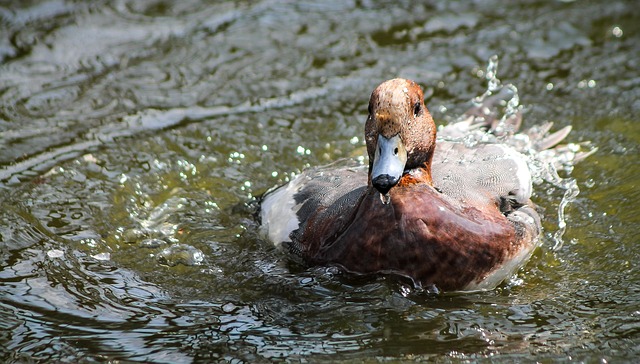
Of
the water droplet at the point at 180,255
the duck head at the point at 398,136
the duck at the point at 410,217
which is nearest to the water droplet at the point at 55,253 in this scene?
the water droplet at the point at 180,255

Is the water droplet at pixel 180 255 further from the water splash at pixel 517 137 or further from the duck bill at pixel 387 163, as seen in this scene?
the water splash at pixel 517 137

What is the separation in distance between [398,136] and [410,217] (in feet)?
1.30

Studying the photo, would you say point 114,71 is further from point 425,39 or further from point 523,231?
point 523,231

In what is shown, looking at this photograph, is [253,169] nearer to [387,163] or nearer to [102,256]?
[102,256]

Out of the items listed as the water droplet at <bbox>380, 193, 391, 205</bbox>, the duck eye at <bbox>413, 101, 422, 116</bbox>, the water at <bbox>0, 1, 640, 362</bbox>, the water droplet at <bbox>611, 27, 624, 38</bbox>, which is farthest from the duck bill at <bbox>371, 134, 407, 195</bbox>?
the water droplet at <bbox>611, 27, 624, 38</bbox>

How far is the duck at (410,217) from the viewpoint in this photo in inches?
152

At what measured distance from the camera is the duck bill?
143 inches

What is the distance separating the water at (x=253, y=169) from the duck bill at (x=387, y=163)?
609 millimetres

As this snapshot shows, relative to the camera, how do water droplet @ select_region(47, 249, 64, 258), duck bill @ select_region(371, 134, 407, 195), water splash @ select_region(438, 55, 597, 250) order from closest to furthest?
duck bill @ select_region(371, 134, 407, 195) → water droplet @ select_region(47, 249, 64, 258) → water splash @ select_region(438, 55, 597, 250)

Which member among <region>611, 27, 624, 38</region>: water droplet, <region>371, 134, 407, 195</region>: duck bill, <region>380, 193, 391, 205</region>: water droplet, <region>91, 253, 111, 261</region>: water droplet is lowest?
<region>91, 253, 111, 261</region>: water droplet

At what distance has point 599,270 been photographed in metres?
4.31

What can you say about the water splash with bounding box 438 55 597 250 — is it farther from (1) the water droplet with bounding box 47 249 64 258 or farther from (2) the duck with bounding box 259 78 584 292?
(1) the water droplet with bounding box 47 249 64 258

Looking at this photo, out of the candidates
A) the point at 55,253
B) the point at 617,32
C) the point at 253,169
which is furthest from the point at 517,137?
the point at 55,253

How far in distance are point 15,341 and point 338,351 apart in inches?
58.1
